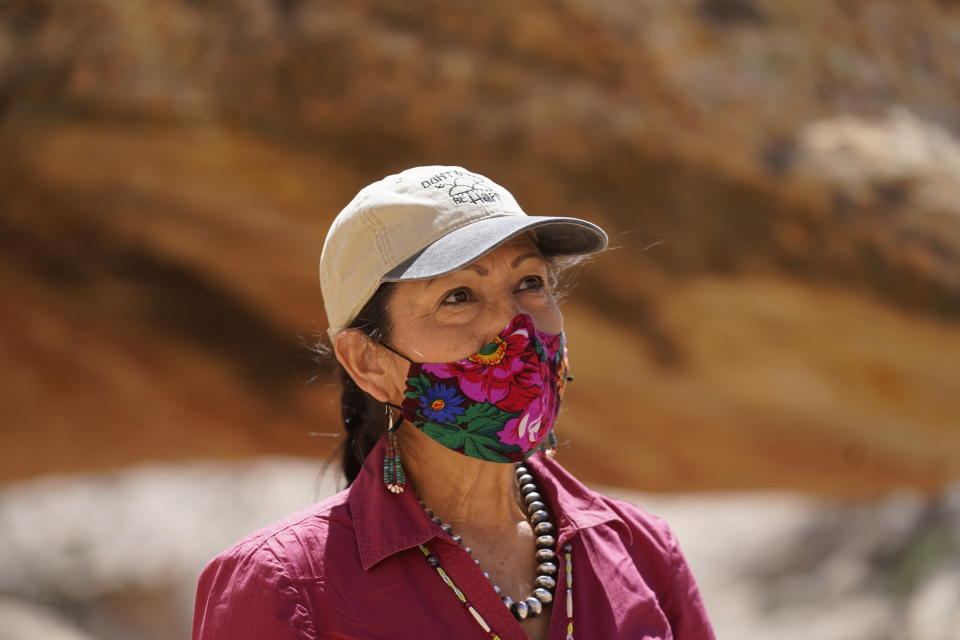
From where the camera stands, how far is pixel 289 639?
1062 mm

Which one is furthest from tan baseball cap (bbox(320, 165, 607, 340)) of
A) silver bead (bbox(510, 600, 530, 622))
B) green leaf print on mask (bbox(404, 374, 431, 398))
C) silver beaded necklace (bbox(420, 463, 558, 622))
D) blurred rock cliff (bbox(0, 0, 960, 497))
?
blurred rock cliff (bbox(0, 0, 960, 497))

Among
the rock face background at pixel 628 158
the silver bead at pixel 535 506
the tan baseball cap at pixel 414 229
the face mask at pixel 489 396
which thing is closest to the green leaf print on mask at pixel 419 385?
the face mask at pixel 489 396

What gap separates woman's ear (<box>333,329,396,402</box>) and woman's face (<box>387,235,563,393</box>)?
0.04 meters

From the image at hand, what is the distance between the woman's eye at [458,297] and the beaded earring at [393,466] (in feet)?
0.50

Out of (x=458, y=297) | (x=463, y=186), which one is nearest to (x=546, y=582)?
(x=458, y=297)

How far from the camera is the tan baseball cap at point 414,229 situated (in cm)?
120

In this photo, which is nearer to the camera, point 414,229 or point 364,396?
point 414,229

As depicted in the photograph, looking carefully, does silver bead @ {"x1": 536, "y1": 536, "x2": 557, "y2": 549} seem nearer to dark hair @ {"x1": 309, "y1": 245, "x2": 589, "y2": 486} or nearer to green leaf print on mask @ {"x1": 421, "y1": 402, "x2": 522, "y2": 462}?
green leaf print on mask @ {"x1": 421, "y1": 402, "x2": 522, "y2": 462}

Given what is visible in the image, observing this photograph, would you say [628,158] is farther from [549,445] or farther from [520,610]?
[520,610]

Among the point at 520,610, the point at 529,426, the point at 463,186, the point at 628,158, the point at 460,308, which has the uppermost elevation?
the point at 628,158

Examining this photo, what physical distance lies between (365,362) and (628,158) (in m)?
2.01

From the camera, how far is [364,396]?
1407 millimetres

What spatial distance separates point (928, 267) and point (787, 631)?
13.8ft

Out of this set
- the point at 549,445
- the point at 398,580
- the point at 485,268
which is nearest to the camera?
the point at 398,580
